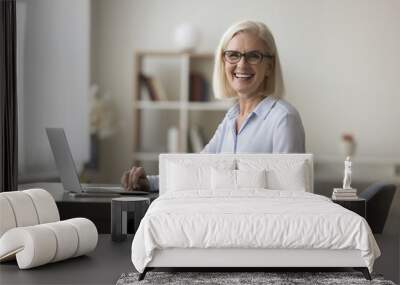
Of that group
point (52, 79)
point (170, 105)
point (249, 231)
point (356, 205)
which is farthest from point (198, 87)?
point (249, 231)

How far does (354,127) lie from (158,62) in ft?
7.36

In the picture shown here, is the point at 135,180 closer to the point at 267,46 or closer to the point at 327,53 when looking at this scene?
the point at 267,46

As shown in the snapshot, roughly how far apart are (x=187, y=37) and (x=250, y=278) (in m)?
4.46

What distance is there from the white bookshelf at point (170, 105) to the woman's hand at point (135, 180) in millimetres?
2977

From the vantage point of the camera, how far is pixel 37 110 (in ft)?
21.8

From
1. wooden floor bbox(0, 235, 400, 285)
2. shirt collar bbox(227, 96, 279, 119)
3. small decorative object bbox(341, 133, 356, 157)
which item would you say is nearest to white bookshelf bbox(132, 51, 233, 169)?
small decorative object bbox(341, 133, 356, 157)

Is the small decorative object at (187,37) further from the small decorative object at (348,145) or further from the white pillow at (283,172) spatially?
the white pillow at (283,172)

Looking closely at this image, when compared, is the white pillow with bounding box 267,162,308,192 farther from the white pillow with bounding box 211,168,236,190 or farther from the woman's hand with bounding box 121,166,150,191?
the woman's hand with bounding box 121,166,150,191

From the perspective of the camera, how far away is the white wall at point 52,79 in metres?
6.42

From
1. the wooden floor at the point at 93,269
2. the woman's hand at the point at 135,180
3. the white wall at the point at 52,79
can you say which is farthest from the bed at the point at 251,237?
the white wall at the point at 52,79

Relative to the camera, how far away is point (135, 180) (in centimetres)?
483

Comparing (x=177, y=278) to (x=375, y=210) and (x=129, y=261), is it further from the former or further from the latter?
(x=375, y=210)

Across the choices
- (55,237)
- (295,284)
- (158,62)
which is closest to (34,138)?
(158,62)

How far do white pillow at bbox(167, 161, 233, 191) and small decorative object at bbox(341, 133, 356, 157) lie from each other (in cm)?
351
